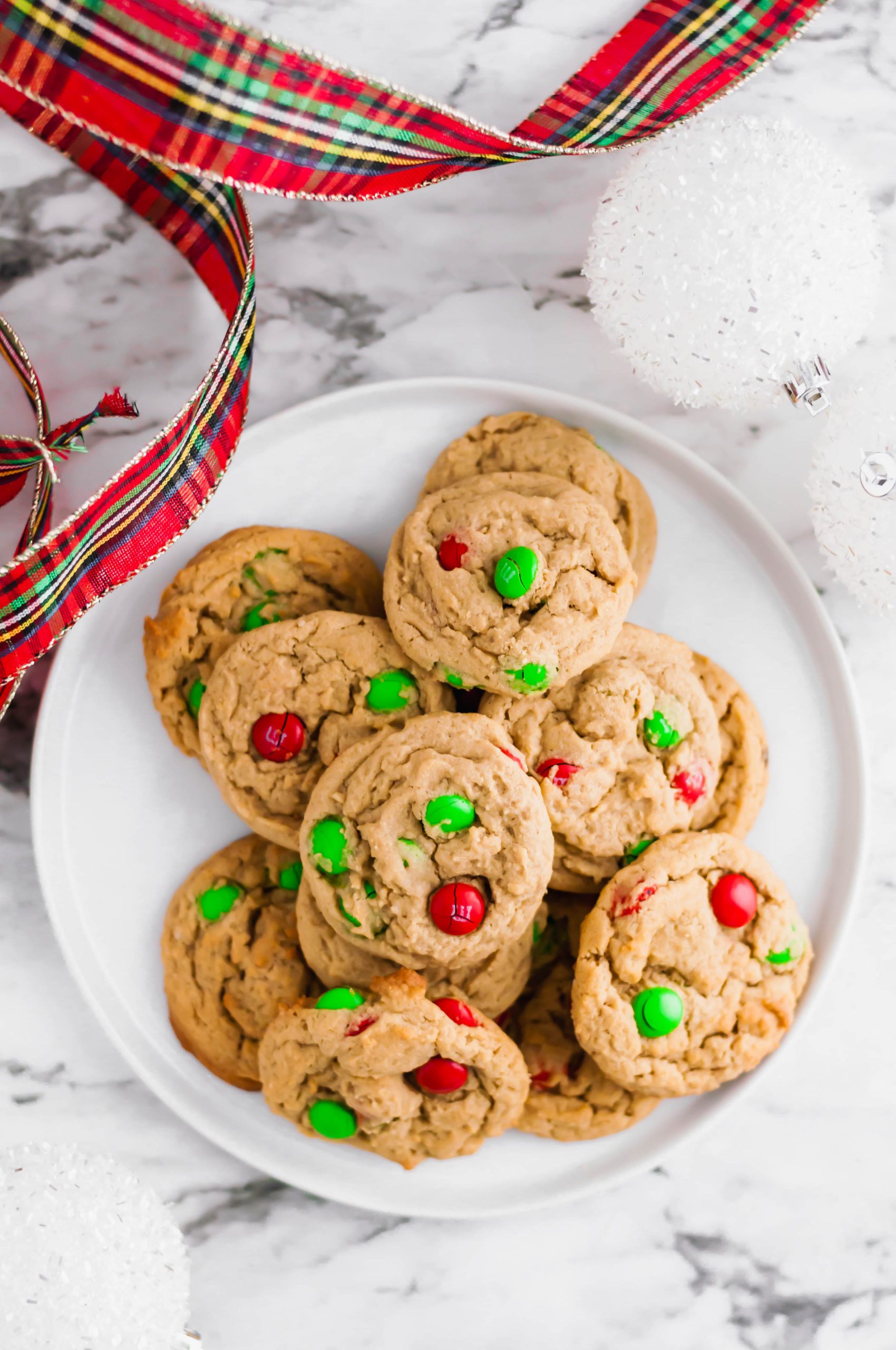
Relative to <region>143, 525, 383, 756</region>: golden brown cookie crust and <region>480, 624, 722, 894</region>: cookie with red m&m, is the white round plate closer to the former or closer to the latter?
<region>143, 525, 383, 756</region>: golden brown cookie crust

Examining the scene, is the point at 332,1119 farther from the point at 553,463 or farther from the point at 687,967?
the point at 553,463

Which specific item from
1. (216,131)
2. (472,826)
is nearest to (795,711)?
(472,826)

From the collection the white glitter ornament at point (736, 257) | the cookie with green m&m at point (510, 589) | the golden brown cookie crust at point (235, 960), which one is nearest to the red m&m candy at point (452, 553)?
the cookie with green m&m at point (510, 589)

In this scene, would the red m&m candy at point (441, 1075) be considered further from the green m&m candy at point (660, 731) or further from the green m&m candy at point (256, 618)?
the green m&m candy at point (256, 618)

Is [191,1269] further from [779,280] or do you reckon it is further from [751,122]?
[751,122]

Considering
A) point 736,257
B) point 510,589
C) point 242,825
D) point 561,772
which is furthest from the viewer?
point 242,825
